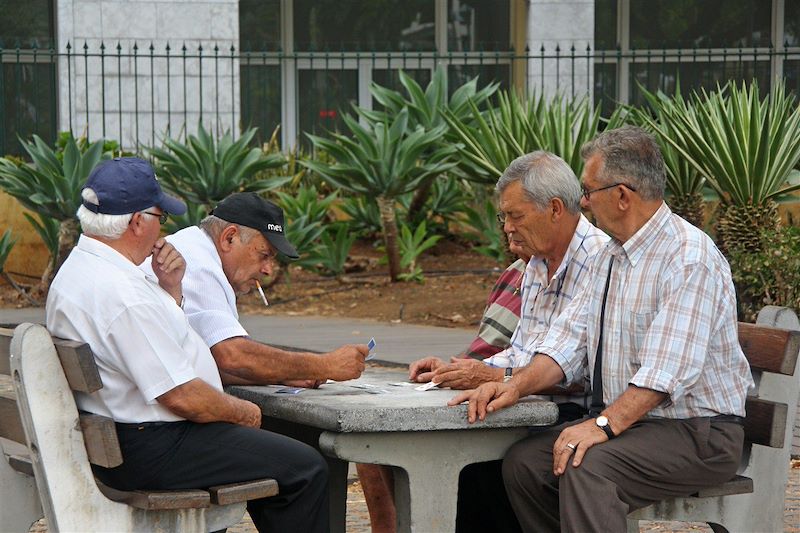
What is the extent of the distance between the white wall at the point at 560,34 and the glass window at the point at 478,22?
6.08 feet

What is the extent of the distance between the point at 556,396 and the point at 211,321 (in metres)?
1.19

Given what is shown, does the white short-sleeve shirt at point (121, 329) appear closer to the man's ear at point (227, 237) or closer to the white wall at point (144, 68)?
the man's ear at point (227, 237)

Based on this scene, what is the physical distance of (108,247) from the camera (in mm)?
4129

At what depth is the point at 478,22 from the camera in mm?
18656

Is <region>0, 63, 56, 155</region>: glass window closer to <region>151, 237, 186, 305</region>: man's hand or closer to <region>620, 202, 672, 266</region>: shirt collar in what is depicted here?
<region>151, 237, 186, 305</region>: man's hand

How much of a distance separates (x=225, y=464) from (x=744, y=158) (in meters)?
6.87

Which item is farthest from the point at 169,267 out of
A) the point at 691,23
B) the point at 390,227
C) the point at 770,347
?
the point at 691,23

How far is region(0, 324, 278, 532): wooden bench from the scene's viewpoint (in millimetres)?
3842

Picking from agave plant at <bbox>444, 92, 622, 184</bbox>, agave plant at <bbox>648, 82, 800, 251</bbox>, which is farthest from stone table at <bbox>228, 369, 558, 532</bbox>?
agave plant at <bbox>444, 92, 622, 184</bbox>

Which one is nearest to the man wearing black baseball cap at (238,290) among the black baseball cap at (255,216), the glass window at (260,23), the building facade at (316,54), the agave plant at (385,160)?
the black baseball cap at (255,216)

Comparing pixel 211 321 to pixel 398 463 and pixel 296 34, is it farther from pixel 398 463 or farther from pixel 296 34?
pixel 296 34

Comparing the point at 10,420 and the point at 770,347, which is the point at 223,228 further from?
the point at 770,347

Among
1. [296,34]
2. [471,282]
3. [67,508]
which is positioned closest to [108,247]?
[67,508]

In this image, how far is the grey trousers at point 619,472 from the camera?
161 inches
